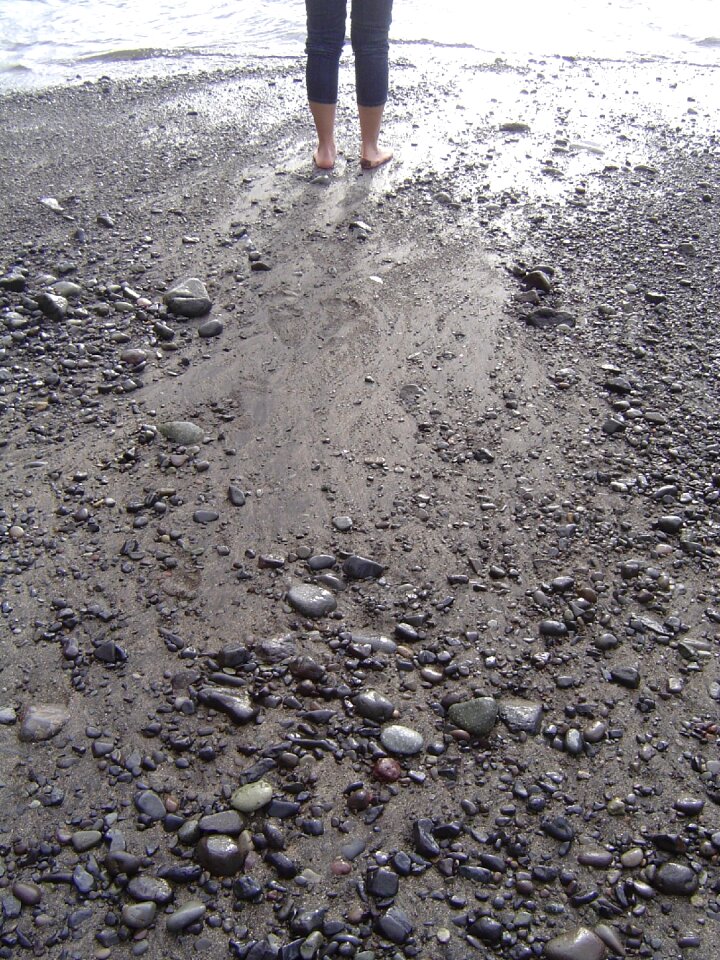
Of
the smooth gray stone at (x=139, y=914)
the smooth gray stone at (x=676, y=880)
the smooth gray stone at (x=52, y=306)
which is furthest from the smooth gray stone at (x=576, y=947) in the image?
the smooth gray stone at (x=52, y=306)

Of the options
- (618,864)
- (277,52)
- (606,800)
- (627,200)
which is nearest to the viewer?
(618,864)

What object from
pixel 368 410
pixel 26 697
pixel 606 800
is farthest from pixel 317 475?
pixel 606 800

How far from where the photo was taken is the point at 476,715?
221 cm

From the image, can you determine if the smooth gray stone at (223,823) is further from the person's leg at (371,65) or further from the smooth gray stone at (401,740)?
the person's leg at (371,65)

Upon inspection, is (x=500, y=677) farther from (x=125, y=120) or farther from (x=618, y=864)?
(x=125, y=120)

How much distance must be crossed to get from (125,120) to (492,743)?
5643mm

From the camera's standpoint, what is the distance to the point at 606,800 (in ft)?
6.70

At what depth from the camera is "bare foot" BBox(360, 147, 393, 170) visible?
5035 mm

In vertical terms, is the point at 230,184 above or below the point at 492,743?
above

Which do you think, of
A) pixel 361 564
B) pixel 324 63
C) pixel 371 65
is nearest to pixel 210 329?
pixel 361 564

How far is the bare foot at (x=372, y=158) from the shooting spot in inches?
198

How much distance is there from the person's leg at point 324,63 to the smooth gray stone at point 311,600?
11.4 feet

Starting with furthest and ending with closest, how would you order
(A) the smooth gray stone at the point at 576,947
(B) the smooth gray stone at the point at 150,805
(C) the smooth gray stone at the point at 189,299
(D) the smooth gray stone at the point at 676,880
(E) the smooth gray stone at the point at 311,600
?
(C) the smooth gray stone at the point at 189,299
(E) the smooth gray stone at the point at 311,600
(B) the smooth gray stone at the point at 150,805
(D) the smooth gray stone at the point at 676,880
(A) the smooth gray stone at the point at 576,947

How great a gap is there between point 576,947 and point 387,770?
→ 0.60m
